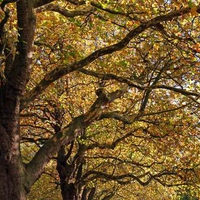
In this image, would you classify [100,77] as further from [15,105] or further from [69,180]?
[69,180]

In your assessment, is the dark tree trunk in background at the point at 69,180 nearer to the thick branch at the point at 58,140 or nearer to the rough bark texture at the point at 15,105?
the thick branch at the point at 58,140

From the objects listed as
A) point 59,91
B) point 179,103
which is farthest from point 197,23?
point 59,91

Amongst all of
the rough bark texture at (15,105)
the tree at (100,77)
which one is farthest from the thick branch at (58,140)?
the rough bark texture at (15,105)

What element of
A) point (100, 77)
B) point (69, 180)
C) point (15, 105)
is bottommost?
point (15, 105)

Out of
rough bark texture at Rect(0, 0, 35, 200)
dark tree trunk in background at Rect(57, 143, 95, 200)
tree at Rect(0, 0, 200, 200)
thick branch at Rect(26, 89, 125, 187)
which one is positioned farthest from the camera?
dark tree trunk in background at Rect(57, 143, 95, 200)

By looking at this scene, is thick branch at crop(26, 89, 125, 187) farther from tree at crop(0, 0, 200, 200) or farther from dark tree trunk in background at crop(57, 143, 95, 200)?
dark tree trunk in background at crop(57, 143, 95, 200)

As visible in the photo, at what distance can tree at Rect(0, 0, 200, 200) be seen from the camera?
23.6 ft

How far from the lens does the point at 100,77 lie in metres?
8.86

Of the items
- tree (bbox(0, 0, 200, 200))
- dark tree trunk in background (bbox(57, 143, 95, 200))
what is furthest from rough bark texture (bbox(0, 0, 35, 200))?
dark tree trunk in background (bbox(57, 143, 95, 200))

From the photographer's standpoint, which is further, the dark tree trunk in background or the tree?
the dark tree trunk in background

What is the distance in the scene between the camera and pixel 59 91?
14562mm

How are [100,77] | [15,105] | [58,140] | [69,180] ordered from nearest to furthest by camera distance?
[15,105]
[58,140]
[100,77]
[69,180]

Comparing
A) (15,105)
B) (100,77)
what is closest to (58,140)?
(15,105)

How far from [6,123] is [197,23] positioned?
6.73 metres
